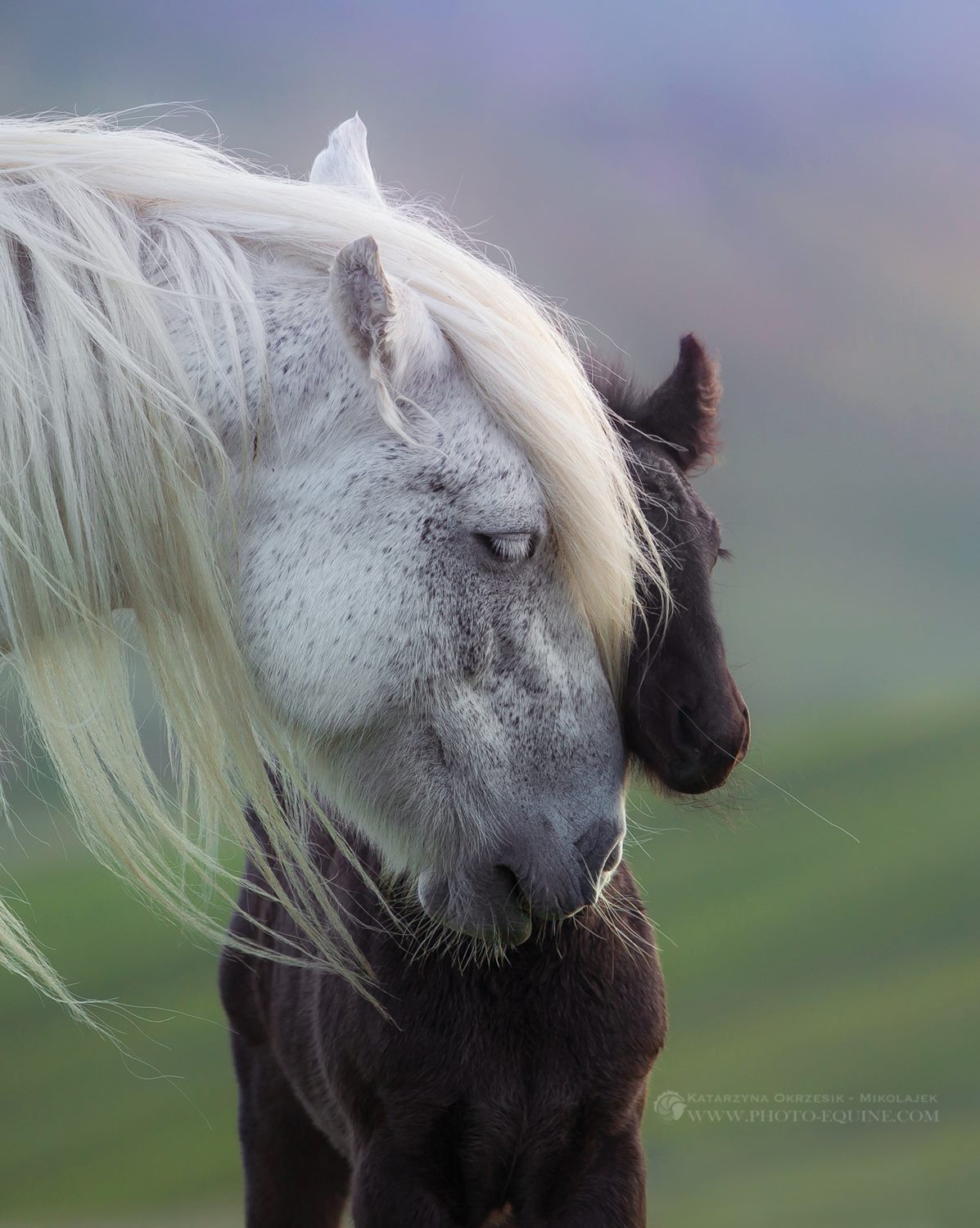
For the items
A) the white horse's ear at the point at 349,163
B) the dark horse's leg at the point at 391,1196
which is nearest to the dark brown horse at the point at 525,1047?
the dark horse's leg at the point at 391,1196

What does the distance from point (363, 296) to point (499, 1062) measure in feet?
2.03

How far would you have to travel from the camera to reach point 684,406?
35.3 inches

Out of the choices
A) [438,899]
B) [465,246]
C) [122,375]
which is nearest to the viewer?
[122,375]

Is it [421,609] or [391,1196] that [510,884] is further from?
[391,1196]

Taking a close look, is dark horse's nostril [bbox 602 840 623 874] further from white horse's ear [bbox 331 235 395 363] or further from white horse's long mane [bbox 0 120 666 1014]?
white horse's ear [bbox 331 235 395 363]

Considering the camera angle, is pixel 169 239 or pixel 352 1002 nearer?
pixel 169 239

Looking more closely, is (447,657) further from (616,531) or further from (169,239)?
(169,239)

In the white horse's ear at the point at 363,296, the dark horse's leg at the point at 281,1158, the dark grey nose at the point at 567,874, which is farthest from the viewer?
the dark horse's leg at the point at 281,1158

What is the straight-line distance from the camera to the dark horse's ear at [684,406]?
89 centimetres

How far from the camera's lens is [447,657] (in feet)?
2.23

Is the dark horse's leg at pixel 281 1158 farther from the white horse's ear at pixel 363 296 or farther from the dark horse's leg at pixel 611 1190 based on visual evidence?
the white horse's ear at pixel 363 296

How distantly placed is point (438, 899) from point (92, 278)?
451 millimetres

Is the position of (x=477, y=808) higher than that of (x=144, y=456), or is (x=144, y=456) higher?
(x=144, y=456)

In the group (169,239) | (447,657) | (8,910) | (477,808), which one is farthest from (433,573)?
(8,910)
